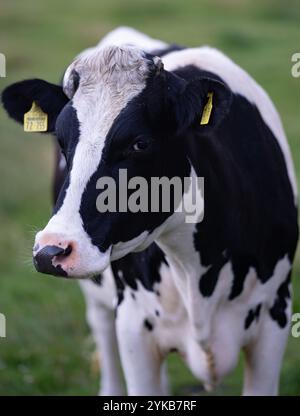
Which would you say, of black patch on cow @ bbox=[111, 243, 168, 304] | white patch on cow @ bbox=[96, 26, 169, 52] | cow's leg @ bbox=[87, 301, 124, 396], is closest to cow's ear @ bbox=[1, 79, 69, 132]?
black patch on cow @ bbox=[111, 243, 168, 304]

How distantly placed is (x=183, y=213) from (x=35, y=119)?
0.71 meters

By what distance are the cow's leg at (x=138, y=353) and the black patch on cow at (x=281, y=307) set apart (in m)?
0.56

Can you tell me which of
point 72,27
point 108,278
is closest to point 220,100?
point 108,278

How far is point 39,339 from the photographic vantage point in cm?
726

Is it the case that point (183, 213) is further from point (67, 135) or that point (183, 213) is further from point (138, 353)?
point (138, 353)

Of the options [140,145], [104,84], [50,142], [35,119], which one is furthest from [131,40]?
[50,142]

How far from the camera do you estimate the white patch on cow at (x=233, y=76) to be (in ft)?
16.9

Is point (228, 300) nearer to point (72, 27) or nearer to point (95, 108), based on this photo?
point (95, 108)

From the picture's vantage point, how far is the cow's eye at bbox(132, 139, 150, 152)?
419 cm

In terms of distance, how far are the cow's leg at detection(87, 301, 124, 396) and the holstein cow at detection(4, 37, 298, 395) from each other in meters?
1.27

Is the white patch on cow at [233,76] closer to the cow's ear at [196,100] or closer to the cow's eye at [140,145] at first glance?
the cow's ear at [196,100]

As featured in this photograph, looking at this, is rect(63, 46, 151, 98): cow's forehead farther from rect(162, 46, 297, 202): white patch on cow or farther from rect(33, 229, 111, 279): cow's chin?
rect(162, 46, 297, 202): white patch on cow

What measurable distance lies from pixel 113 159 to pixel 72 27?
46.9ft

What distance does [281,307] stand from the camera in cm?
520
